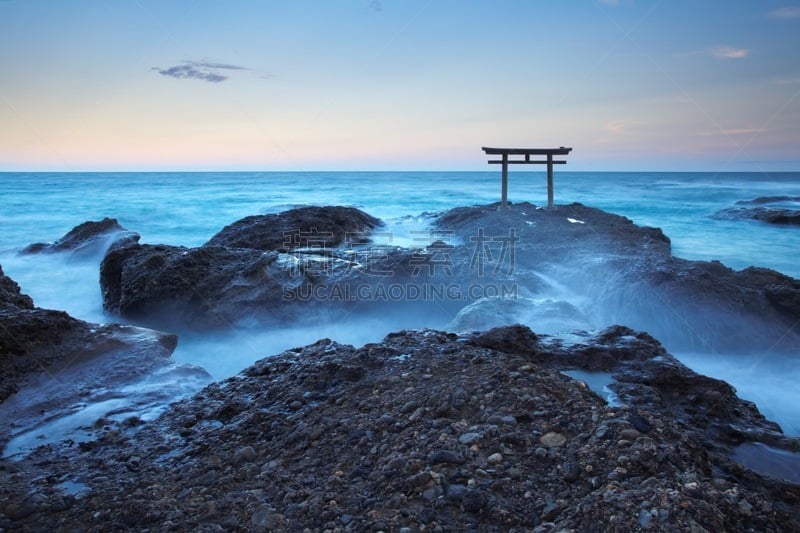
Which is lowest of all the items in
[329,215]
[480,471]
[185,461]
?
[185,461]

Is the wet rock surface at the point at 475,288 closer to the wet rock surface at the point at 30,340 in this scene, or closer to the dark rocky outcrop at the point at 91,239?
the wet rock surface at the point at 30,340

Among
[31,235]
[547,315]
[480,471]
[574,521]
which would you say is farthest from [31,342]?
Answer: [31,235]

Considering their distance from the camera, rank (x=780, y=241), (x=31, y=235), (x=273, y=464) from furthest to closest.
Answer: (x=31, y=235)
(x=780, y=241)
(x=273, y=464)

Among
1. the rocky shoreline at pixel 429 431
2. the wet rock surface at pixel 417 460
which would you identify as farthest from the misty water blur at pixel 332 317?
the wet rock surface at pixel 417 460

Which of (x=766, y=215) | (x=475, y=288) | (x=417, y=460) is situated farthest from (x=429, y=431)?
(x=766, y=215)

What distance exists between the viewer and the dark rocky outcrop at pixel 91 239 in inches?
445

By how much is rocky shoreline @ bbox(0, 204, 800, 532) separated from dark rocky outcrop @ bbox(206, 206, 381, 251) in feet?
12.0

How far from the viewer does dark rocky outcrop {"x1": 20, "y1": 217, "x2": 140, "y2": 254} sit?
37.1 feet

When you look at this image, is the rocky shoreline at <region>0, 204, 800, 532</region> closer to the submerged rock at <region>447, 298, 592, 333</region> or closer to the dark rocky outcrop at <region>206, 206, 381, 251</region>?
the submerged rock at <region>447, 298, 592, 333</region>

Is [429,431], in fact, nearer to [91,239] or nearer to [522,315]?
[522,315]

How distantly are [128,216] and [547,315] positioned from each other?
22.0 meters

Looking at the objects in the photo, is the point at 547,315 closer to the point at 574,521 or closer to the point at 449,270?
the point at 449,270

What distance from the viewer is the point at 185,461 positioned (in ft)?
10.2

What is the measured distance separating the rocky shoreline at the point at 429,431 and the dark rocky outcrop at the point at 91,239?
5.42m
